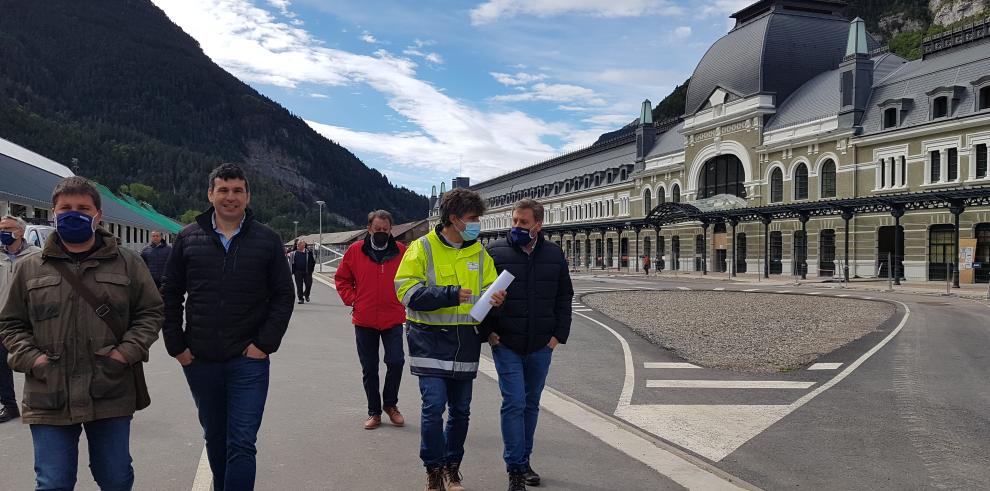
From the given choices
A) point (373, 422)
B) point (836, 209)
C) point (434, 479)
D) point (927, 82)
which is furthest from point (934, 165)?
point (434, 479)

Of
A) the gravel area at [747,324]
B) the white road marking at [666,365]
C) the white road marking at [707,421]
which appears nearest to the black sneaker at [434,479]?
the white road marking at [707,421]

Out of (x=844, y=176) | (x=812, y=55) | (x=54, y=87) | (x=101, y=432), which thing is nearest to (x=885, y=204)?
(x=844, y=176)

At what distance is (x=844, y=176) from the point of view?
1826 inches

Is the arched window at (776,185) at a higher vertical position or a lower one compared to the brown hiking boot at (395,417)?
higher

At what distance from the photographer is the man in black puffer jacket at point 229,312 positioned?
4.26m

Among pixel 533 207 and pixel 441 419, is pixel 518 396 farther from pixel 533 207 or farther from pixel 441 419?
pixel 533 207

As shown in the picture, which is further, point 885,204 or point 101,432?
point 885,204

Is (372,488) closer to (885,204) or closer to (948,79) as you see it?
(885,204)

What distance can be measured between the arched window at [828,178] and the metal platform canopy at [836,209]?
283 cm

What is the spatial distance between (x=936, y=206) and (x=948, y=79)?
29.5 ft

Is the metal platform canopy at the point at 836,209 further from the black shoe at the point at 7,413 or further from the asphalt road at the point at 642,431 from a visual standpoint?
the black shoe at the point at 7,413

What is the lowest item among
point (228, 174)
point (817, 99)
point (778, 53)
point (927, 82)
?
point (228, 174)

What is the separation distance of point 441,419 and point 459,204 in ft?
4.88

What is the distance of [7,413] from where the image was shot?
7074 mm
